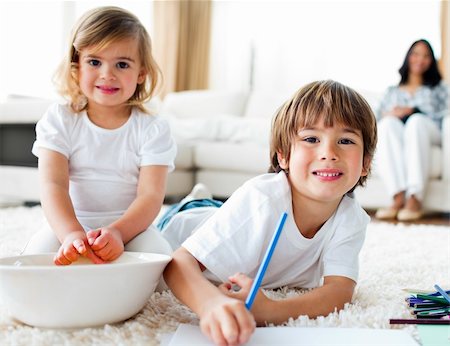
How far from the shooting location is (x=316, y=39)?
453cm

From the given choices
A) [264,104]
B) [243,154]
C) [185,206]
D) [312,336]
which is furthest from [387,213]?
[312,336]

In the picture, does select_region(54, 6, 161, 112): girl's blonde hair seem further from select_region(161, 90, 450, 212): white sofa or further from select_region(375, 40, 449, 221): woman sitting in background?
select_region(375, 40, 449, 221): woman sitting in background

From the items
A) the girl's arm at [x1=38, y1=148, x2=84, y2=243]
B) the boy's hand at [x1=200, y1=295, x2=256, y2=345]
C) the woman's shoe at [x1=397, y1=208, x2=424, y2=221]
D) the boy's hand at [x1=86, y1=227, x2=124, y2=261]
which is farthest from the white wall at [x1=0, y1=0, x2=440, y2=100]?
the boy's hand at [x1=200, y1=295, x2=256, y2=345]

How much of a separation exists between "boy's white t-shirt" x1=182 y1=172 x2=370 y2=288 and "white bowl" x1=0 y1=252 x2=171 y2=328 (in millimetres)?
128

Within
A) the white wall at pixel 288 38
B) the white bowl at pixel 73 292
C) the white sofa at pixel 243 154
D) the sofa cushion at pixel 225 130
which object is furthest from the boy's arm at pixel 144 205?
the white wall at pixel 288 38

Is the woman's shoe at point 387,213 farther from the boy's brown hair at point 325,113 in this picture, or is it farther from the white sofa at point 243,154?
the boy's brown hair at point 325,113

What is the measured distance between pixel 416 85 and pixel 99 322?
2606 millimetres

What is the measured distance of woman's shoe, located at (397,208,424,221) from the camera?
8.19ft

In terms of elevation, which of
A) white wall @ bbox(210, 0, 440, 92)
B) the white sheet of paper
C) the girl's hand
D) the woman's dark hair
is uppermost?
white wall @ bbox(210, 0, 440, 92)

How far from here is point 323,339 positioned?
2.32 ft

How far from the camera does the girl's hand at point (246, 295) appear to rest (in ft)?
2.41

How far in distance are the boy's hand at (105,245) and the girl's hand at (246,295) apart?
0.19 m

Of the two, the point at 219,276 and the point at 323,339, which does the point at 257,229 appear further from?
the point at 323,339

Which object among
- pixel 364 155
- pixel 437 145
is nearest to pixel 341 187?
pixel 364 155
